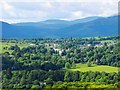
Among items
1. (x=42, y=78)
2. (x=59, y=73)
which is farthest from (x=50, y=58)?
(x=42, y=78)

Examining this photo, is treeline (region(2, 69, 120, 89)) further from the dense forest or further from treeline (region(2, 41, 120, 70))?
treeline (region(2, 41, 120, 70))

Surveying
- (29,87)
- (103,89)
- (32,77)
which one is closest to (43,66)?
(32,77)

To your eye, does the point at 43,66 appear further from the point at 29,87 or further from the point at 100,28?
the point at 100,28

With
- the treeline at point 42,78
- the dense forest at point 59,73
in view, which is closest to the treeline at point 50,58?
the dense forest at point 59,73

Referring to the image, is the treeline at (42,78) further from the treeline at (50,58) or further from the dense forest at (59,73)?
the treeline at (50,58)

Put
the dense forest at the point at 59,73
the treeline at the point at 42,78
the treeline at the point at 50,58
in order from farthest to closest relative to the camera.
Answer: the treeline at the point at 50,58, the treeline at the point at 42,78, the dense forest at the point at 59,73

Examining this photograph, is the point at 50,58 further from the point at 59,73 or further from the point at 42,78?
the point at 42,78

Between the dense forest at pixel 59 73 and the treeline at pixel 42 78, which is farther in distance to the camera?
the treeline at pixel 42 78

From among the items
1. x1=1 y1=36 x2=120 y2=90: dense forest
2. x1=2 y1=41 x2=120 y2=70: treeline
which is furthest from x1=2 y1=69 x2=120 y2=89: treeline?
x1=2 y1=41 x2=120 y2=70: treeline

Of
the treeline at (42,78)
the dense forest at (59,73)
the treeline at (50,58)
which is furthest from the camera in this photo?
the treeline at (50,58)

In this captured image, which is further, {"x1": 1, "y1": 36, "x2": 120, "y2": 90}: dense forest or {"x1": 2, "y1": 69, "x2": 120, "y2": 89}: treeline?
{"x1": 2, "y1": 69, "x2": 120, "y2": 89}: treeline

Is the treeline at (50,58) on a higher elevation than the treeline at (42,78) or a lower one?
higher
